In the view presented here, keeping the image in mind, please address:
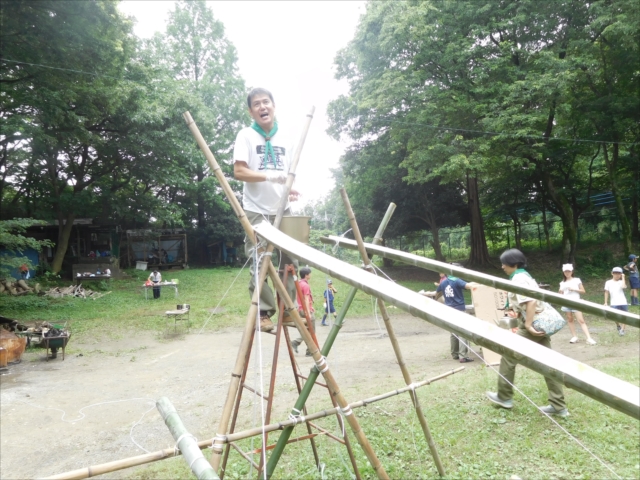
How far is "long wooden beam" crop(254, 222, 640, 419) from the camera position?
102cm

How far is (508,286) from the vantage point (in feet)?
8.42

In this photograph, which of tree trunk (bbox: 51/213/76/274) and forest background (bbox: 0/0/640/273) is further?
tree trunk (bbox: 51/213/76/274)

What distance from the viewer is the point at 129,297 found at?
16.7m

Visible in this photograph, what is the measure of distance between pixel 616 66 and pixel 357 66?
856 cm

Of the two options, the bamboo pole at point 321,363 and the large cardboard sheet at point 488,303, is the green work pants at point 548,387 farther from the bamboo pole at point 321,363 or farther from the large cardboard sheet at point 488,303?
the bamboo pole at point 321,363

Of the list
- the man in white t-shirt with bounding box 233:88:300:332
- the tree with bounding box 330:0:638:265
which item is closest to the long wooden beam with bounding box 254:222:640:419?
the man in white t-shirt with bounding box 233:88:300:332

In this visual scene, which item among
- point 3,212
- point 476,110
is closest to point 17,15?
point 3,212

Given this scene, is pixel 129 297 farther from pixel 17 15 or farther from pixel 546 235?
pixel 546 235

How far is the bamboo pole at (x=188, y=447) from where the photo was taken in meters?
1.46

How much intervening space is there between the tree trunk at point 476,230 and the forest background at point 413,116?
6 centimetres

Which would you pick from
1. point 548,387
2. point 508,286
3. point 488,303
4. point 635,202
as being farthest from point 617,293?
point 635,202

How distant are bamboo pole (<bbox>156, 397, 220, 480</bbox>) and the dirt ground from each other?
254 centimetres

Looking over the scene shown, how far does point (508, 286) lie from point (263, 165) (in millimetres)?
1756

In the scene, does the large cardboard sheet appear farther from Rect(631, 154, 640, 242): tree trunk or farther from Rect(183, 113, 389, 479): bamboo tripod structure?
Rect(631, 154, 640, 242): tree trunk
